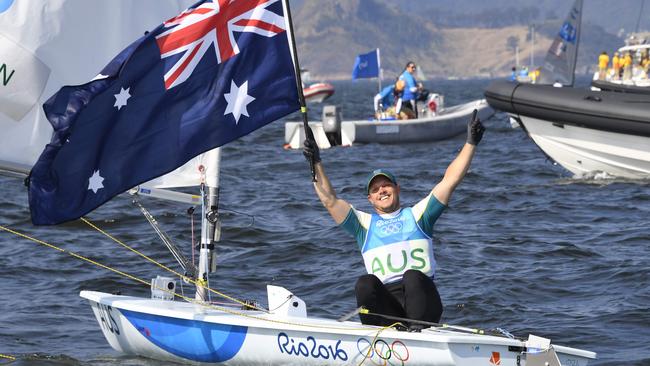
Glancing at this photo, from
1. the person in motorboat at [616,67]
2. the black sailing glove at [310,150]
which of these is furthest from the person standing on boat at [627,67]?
the black sailing glove at [310,150]

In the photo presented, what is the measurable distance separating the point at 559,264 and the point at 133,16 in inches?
214

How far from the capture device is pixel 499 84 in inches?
715

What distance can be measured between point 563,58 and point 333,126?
931cm

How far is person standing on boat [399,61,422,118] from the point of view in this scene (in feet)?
79.7

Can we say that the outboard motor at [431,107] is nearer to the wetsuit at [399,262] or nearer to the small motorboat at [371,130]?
the small motorboat at [371,130]

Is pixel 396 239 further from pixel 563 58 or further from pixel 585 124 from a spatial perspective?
pixel 563 58

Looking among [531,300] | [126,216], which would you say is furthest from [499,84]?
[531,300]

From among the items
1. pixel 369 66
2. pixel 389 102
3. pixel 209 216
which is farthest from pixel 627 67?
pixel 209 216

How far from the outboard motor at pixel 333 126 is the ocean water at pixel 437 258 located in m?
5.35

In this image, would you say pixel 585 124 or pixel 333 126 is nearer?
pixel 585 124

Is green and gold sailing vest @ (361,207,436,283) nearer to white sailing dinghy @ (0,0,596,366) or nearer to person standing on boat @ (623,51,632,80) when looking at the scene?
white sailing dinghy @ (0,0,596,366)

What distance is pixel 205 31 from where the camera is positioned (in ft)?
24.2

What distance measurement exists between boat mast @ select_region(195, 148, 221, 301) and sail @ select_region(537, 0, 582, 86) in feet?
82.5

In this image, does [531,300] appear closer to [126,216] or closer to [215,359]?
[215,359]
